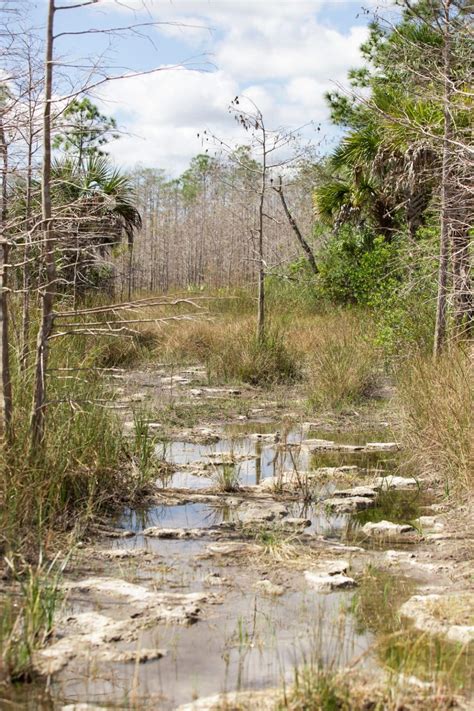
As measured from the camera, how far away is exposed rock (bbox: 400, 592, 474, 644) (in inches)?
159

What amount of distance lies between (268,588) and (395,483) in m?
2.72

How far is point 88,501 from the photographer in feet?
18.8

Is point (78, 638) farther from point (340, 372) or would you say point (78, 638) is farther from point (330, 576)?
point (340, 372)

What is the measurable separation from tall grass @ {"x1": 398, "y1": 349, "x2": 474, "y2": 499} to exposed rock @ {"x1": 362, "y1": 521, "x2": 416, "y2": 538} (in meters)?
0.65

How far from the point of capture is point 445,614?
13.9 feet

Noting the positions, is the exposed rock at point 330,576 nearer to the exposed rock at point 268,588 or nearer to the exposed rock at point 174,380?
the exposed rock at point 268,588

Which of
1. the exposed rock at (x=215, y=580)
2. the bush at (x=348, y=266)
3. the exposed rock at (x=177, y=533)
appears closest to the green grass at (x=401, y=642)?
the exposed rock at (x=215, y=580)

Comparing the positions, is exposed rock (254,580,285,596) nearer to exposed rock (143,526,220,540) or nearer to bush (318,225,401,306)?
exposed rock (143,526,220,540)

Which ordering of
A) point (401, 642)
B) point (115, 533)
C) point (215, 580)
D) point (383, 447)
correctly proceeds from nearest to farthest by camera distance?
1. point (401, 642)
2. point (215, 580)
3. point (115, 533)
4. point (383, 447)

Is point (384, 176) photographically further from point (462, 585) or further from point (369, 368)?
point (462, 585)

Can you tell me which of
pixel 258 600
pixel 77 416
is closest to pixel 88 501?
pixel 77 416

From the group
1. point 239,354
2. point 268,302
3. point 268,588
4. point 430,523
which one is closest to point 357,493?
point 430,523

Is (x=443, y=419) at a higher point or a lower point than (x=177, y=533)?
higher

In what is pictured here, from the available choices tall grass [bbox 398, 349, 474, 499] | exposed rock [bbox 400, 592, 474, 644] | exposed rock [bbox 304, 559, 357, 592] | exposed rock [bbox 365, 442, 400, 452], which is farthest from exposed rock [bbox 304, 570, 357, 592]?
exposed rock [bbox 365, 442, 400, 452]
